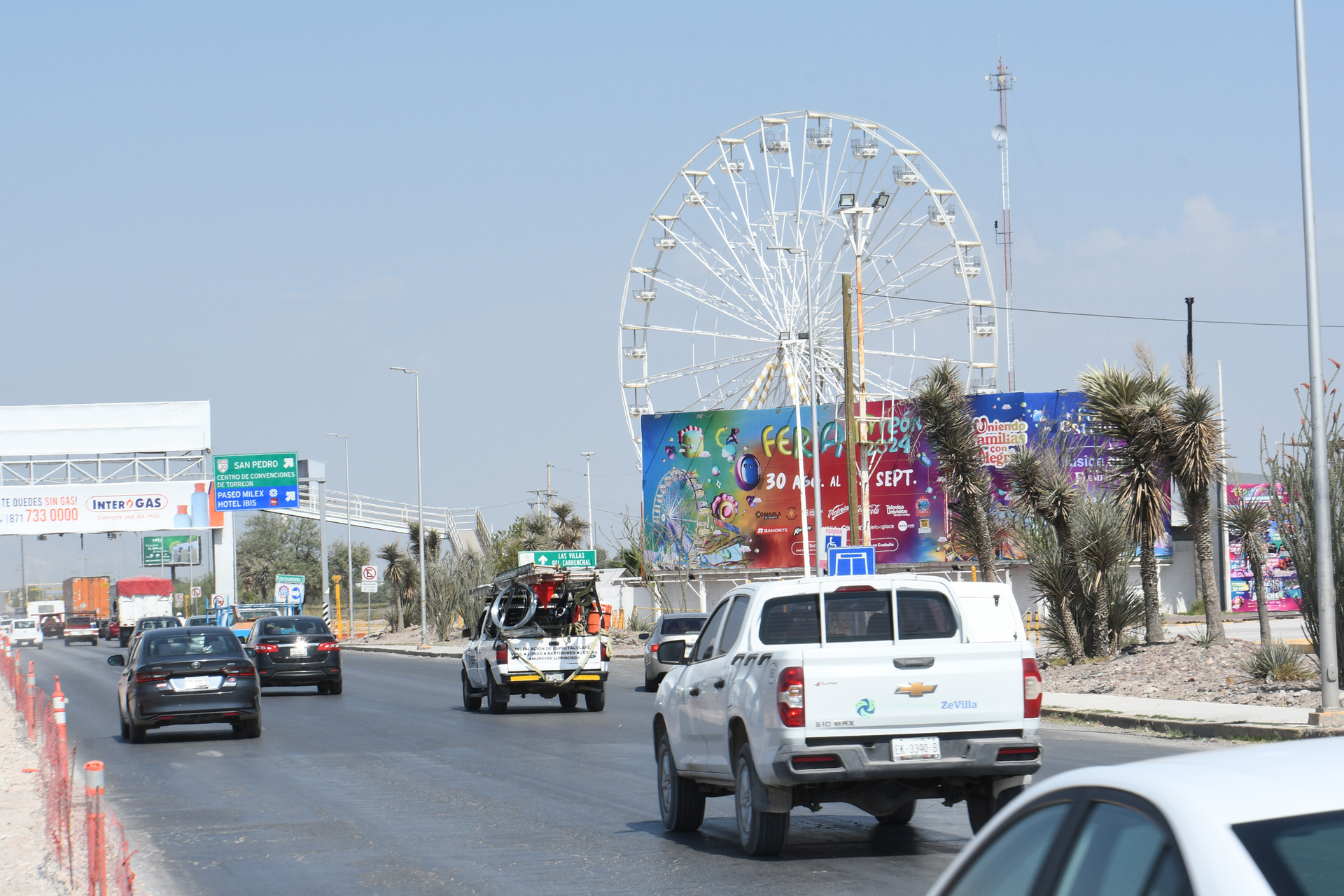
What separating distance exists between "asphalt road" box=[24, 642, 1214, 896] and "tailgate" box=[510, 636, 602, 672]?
1606 mm

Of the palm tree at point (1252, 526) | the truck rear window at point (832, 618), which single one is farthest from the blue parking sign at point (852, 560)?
the truck rear window at point (832, 618)

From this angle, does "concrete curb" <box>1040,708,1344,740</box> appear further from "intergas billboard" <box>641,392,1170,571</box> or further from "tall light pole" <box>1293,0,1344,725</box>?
"intergas billboard" <box>641,392,1170,571</box>

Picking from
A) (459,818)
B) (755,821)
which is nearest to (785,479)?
(459,818)

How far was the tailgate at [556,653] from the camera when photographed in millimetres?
25266

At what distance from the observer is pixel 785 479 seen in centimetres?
6019

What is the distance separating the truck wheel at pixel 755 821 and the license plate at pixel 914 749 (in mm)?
877

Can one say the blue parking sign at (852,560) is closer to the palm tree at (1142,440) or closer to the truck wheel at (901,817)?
the palm tree at (1142,440)

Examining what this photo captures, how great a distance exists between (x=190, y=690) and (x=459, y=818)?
9310 mm

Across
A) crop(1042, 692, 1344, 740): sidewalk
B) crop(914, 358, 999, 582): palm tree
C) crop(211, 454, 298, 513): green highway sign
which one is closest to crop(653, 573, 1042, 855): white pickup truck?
crop(1042, 692, 1344, 740): sidewalk

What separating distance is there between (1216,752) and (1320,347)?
16279 millimetres

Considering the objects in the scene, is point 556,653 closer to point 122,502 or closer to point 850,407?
point 850,407

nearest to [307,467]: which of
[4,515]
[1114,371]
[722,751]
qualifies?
[4,515]

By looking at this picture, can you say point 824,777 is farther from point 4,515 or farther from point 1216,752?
point 4,515

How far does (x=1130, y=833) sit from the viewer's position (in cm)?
297
